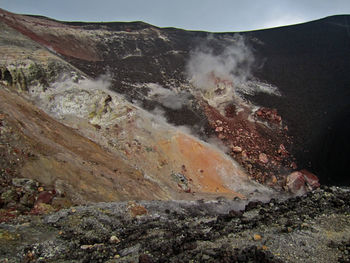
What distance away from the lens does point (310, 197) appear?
31.9ft

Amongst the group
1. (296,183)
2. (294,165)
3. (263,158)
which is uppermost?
(263,158)

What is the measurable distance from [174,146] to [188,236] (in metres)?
14.7

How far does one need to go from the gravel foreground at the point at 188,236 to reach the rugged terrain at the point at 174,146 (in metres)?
0.05

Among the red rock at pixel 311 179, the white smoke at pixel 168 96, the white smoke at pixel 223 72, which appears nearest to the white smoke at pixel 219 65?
the white smoke at pixel 223 72

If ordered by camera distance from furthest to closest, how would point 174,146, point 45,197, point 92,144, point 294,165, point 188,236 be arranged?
point 294,165
point 174,146
point 92,144
point 45,197
point 188,236

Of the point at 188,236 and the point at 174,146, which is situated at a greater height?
the point at 174,146

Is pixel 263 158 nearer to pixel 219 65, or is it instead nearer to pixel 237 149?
pixel 237 149

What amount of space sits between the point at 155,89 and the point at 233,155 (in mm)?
12886

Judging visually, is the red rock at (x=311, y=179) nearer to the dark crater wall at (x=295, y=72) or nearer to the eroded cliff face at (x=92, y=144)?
the dark crater wall at (x=295, y=72)

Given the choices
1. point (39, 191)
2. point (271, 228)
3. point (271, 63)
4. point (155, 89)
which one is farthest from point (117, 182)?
point (271, 63)

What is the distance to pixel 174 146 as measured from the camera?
73.9 feet

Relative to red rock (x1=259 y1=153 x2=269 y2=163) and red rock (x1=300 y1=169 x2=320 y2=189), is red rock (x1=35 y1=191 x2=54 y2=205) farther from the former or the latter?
red rock (x1=300 y1=169 x2=320 y2=189)

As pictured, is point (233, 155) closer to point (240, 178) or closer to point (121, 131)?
point (240, 178)

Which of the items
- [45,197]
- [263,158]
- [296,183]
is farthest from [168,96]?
[45,197]
